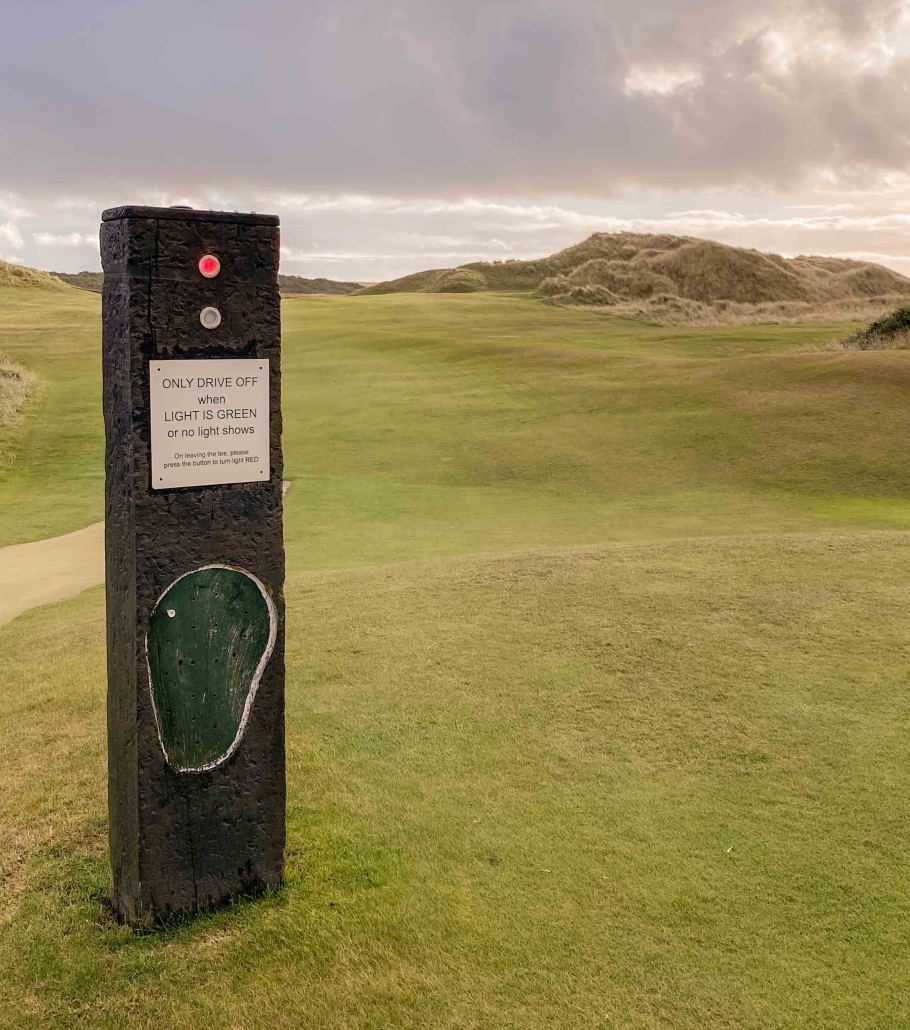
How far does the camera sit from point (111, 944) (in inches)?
141

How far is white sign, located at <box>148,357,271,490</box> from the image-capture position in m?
3.40

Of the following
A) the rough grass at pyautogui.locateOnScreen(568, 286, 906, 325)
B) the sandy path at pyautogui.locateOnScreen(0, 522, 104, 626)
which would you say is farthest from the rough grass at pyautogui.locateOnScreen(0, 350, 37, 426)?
the rough grass at pyautogui.locateOnScreen(568, 286, 906, 325)

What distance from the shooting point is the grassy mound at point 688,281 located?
48319mm

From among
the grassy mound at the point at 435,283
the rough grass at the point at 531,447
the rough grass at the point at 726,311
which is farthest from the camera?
the grassy mound at the point at 435,283

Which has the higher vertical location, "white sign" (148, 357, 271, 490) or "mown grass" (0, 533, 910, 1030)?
"white sign" (148, 357, 271, 490)

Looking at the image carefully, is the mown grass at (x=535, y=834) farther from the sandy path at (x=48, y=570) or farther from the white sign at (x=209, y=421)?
the sandy path at (x=48, y=570)

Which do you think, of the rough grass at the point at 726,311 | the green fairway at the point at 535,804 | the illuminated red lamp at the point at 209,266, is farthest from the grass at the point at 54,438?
the rough grass at the point at 726,311

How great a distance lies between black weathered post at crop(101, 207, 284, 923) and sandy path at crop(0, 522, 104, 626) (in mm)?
5905

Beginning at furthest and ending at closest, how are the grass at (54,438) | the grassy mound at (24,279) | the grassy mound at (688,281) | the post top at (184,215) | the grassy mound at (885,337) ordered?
the grassy mound at (24,279), the grassy mound at (688,281), the grassy mound at (885,337), the grass at (54,438), the post top at (184,215)

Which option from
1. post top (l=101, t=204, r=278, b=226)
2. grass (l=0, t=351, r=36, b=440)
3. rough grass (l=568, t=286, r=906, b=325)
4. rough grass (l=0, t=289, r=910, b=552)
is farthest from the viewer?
rough grass (l=568, t=286, r=906, b=325)

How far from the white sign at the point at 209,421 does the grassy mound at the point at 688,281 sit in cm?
3982

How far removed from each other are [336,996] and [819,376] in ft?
61.6

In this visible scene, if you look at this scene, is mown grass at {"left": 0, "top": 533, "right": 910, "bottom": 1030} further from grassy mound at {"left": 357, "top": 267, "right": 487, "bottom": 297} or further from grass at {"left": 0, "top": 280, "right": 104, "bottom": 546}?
grassy mound at {"left": 357, "top": 267, "right": 487, "bottom": 297}

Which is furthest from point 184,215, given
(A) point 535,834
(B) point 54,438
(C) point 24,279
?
(C) point 24,279
